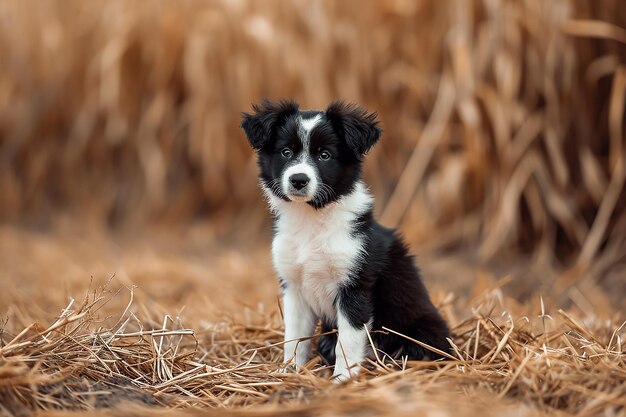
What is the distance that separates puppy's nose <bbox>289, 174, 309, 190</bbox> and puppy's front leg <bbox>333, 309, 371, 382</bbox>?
1.67 ft

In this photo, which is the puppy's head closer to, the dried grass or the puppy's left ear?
the puppy's left ear

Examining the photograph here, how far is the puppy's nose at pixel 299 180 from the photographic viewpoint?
267cm

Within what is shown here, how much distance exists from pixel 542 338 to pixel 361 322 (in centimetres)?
84

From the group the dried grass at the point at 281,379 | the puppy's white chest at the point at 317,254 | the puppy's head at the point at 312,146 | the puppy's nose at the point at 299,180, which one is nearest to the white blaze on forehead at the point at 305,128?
the puppy's head at the point at 312,146

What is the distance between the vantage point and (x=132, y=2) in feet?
20.4

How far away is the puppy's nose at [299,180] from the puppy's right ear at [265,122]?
9.7 inches

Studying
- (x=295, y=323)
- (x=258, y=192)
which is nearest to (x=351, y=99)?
(x=258, y=192)

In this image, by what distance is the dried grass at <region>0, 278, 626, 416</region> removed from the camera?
213cm

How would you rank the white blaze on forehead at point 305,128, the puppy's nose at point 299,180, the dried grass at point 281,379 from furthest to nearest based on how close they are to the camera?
the white blaze on forehead at point 305,128 < the puppy's nose at point 299,180 < the dried grass at point 281,379

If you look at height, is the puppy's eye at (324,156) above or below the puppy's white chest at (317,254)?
above

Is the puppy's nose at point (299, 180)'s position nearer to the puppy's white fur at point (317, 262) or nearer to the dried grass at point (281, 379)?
the puppy's white fur at point (317, 262)

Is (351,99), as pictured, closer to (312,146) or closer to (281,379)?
(312,146)

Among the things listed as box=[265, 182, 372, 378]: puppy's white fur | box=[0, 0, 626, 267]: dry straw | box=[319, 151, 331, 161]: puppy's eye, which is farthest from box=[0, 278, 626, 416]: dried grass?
box=[0, 0, 626, 267]: dry straw

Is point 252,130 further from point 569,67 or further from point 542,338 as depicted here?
point 569,67
